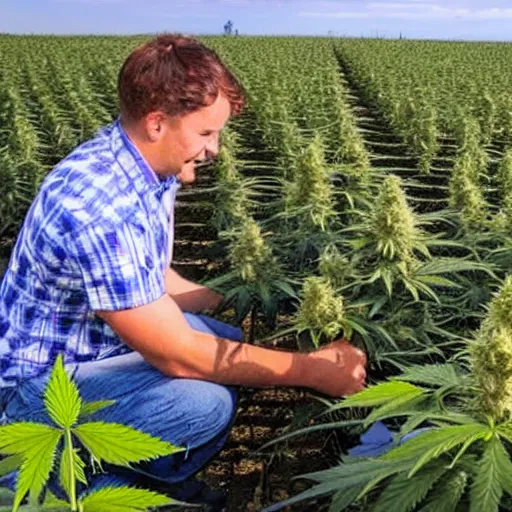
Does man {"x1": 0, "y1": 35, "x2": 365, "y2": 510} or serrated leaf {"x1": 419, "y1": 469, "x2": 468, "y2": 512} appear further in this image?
man {"x1": 0, "y1": 35, "x2": 365, "y2": 510}

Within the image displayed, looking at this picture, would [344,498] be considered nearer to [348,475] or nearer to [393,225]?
[348,475]

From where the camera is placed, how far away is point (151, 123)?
2.48 meters

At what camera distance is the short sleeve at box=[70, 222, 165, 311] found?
2309 mm

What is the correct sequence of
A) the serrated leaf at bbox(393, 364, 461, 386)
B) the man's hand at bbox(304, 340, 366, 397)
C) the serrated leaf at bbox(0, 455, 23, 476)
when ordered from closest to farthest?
the serrated leaf at bbox(0, 455, 23, 476)
the serrated leaf at bbox(393, 364, 461, 386)
the man's hand at bbox(304, 340, 366, 397)

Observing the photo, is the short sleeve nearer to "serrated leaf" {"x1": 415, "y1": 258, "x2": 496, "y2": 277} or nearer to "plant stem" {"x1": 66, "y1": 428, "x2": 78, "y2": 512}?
"serrated leaf" {"x1": 415, "y1": 258, "x2": 496, "y2": 277}

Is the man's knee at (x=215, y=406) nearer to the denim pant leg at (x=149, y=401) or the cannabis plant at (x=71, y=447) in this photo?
the denim pant leg at (x=149, y=401)

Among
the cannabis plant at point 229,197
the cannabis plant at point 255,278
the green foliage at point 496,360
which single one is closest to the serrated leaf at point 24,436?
the green foliage at point 496,360

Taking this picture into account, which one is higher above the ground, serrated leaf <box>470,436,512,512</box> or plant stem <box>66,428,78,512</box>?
plant stem <box>66,428,78,512</box>

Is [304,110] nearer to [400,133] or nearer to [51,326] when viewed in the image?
[400,133]

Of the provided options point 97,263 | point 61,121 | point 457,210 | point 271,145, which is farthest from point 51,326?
point 61,121

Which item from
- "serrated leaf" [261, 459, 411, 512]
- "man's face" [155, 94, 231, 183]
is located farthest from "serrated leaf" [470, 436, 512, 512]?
"man's face" [155, 94, 231, 183]

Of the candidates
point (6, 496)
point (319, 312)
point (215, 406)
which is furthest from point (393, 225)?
point (6, 496)

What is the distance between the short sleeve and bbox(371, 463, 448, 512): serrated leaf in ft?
3.51

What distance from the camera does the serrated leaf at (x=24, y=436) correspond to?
0.97 meters
